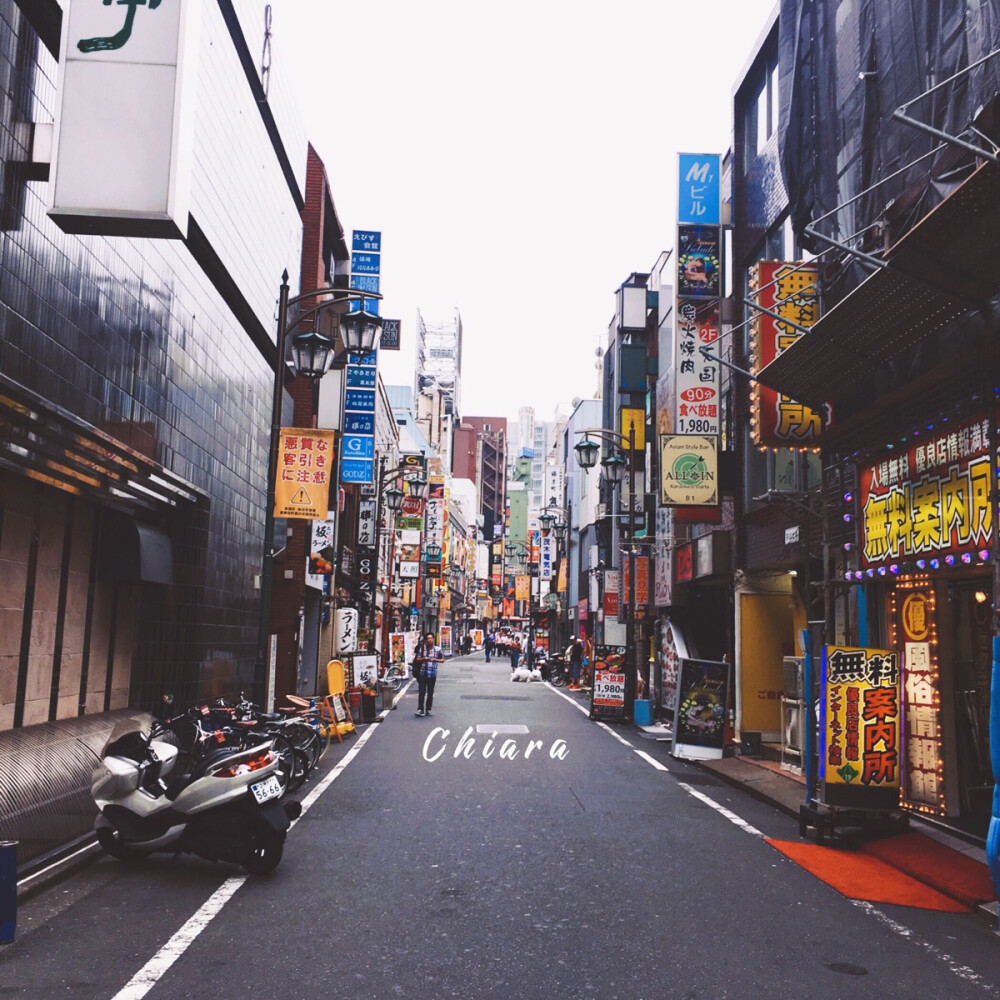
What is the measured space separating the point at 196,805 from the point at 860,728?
23.1 ft

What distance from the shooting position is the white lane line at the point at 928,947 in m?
6.24

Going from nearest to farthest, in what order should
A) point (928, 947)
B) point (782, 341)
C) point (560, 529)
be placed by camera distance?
point (928, 947), point (782, 341), point (560, 529)

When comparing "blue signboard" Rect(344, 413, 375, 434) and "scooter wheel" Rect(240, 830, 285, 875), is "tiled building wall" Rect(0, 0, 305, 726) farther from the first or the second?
"blue signboard" Rect(344, 413, 375, 434)

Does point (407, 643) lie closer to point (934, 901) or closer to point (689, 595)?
point (689, 595)

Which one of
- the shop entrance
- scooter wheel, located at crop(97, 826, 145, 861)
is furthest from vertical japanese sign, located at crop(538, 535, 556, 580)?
scooter wheel, located at crop(97, 826, 145, 861)

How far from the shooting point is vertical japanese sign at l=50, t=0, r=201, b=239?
8789 mm

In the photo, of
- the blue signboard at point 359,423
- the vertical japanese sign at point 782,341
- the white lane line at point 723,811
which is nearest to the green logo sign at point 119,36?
the vertical japanese sign at point 782,341

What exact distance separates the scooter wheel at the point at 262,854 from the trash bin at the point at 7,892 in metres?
2.39

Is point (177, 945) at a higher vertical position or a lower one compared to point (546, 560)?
lower

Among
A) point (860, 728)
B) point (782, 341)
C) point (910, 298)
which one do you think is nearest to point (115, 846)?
point (860, 728)

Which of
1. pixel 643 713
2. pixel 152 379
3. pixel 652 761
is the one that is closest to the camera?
pixel 152 379

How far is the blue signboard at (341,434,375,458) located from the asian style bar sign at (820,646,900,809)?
2367 centimetres

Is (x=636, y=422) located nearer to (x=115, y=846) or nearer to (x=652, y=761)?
(x=652, y=761)

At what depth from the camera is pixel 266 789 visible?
339 inches
